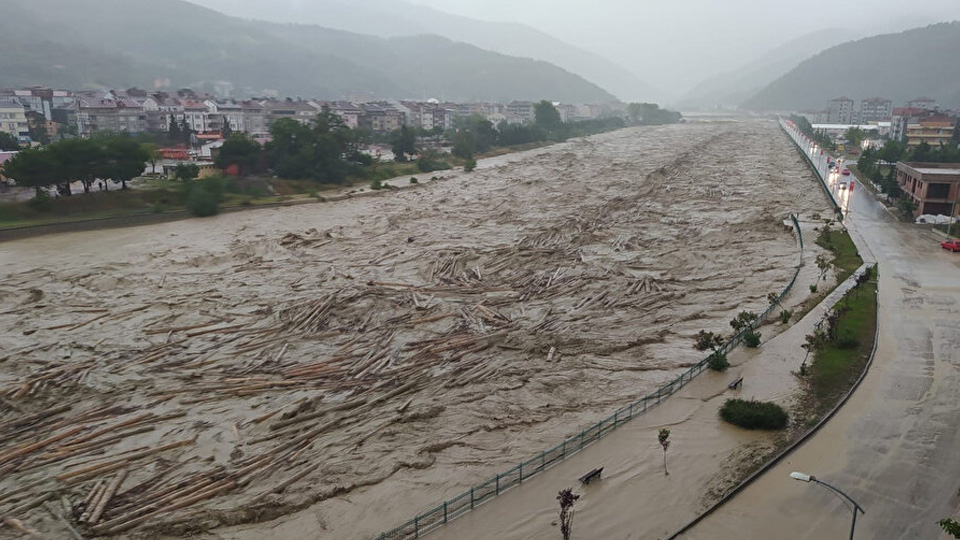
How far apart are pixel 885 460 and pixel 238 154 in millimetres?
44569

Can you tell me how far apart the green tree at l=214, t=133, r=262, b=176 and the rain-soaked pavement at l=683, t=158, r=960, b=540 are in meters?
41.4

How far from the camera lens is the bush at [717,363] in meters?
15.7

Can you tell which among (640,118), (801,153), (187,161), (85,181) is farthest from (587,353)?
(640,118)

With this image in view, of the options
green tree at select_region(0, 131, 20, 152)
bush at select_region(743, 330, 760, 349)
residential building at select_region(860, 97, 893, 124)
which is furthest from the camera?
residential building at select_region(860, 97, 893, 124)

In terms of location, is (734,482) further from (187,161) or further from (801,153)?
(801,153)

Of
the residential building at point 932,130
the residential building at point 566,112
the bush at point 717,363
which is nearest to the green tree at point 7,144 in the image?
the bush at point 717,363

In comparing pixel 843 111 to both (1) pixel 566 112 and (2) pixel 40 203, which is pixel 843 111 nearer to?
(1) pixel 566 112

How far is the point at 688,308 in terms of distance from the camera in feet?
67.1

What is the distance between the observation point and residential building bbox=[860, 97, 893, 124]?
424 feet

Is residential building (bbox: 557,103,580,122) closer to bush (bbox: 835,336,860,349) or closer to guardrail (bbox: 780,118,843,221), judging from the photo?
guardrail (bbox: 780,118,843,221)

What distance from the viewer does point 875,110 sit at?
429 ft

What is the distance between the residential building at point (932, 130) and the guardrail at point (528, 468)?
238 feet

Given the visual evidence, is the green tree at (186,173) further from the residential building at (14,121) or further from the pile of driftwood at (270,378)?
the residential building at (14,121)

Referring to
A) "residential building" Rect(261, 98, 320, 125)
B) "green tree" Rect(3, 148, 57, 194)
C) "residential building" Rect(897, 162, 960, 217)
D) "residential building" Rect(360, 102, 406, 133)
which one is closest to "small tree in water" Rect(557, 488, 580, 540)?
"residential building" Rect(897, 162, 960, 217)
